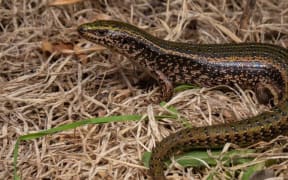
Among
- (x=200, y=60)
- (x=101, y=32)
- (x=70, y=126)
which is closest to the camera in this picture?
(x=70, y=126)

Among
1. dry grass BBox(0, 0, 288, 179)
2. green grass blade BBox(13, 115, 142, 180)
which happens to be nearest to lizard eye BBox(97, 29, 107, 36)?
dry grass BBox(0, 0, 288, 179)

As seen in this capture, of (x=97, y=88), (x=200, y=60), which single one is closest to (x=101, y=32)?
(x=97, y=88)

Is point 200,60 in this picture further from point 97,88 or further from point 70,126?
point 70,126

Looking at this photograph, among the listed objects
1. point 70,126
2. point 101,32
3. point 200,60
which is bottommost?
point 70,126

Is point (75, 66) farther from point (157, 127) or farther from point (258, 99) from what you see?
point (258, 99)

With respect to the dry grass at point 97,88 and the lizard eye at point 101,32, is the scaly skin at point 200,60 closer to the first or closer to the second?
the lizard eye at point 101,32

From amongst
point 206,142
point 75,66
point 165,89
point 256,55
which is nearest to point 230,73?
point 256,55

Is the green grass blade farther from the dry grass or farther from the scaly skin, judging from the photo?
the scaly skin

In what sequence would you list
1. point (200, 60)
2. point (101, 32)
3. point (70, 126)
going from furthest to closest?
point (200, 60)
point (101, 32)
point (70, 126)

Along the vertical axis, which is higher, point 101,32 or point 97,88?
point 101,32

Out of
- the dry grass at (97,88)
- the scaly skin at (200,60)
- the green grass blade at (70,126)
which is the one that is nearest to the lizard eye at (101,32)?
the scaly skin at (200,60)
